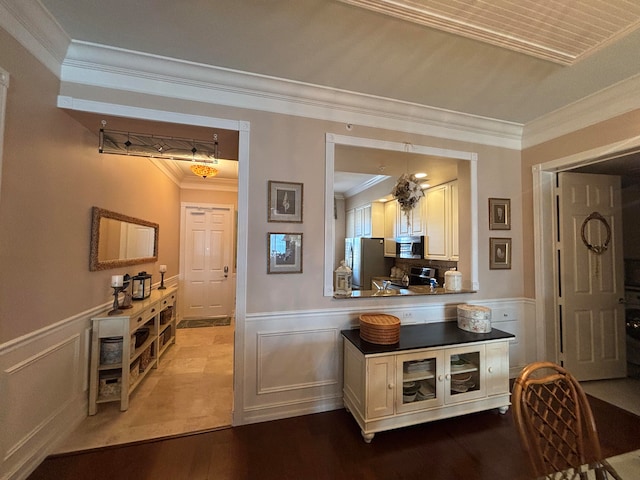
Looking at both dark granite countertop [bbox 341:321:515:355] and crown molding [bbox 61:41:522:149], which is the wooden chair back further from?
crown molding [bbox 61:41:522:149]

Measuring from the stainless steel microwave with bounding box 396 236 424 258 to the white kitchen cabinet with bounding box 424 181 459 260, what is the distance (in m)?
0.10

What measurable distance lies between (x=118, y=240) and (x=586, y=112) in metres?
4.59

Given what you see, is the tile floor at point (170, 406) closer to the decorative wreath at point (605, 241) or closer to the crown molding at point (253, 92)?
the crown molding at point (253, 92)

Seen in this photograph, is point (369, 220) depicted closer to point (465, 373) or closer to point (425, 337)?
point (425, 337)

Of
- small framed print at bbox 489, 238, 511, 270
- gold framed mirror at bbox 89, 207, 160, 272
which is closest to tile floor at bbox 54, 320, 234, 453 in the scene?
gold framed mirror at bbox 89, 207, 160, 272

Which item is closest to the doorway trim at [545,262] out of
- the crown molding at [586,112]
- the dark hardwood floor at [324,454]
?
the crown molding at [586,112]

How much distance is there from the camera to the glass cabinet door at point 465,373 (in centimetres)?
209

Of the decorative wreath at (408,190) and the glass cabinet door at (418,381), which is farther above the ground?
the decorative wreath at (408,190)

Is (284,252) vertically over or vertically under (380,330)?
over

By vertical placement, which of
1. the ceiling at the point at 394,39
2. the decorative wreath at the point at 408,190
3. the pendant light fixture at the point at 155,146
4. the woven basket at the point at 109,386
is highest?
the ceiling at the point at 394,39

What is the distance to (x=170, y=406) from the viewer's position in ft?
7.60

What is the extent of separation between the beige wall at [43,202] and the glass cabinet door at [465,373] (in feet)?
9.28

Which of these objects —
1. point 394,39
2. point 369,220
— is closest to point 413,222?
point 369,220

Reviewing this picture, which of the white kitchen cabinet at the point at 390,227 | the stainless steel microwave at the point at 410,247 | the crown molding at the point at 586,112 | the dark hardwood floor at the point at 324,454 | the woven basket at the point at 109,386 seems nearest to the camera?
the dark hardwood floor at the point at 324,454
